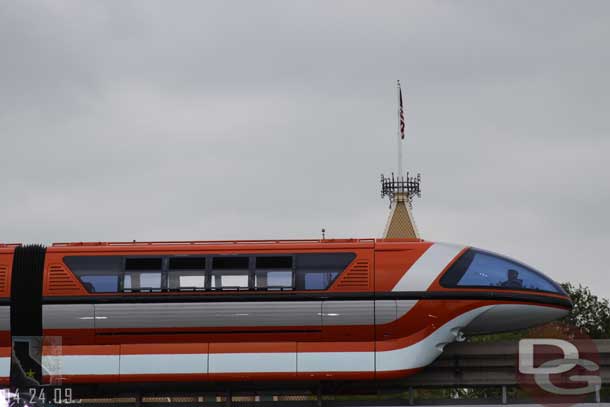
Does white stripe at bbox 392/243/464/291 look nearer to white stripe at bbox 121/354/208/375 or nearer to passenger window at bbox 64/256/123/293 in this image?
white stripe at bbox 121/354/208/375

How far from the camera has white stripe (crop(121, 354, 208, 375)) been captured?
2577 cm

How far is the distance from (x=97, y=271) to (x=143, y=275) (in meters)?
1.05

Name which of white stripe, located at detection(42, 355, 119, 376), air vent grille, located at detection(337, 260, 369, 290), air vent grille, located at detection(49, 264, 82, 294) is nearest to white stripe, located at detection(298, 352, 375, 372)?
air vent grille, located at detection(337, 260, 369, 290)

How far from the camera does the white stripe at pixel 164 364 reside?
1014 inches

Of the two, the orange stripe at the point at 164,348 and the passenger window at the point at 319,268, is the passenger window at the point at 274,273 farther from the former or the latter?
the orange stripe at the point at 164,348

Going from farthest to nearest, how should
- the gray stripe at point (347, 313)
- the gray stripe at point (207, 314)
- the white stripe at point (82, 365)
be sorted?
the white stripe at point (82, 365), the gray stripe at point (207, 314), the gray stripe at point (347, 313)

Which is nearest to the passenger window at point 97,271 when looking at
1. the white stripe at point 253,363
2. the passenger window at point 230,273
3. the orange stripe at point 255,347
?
the passenger window at point 230,273

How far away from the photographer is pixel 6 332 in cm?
2625

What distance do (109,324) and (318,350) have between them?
15.1 ft

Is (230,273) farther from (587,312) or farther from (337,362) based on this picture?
(587,312)

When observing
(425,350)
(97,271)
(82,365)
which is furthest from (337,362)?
(97,271)

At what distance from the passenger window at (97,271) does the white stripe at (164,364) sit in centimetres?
161

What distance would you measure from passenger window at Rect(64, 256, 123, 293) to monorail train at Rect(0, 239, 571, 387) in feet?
0.09

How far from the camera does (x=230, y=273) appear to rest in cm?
2625
